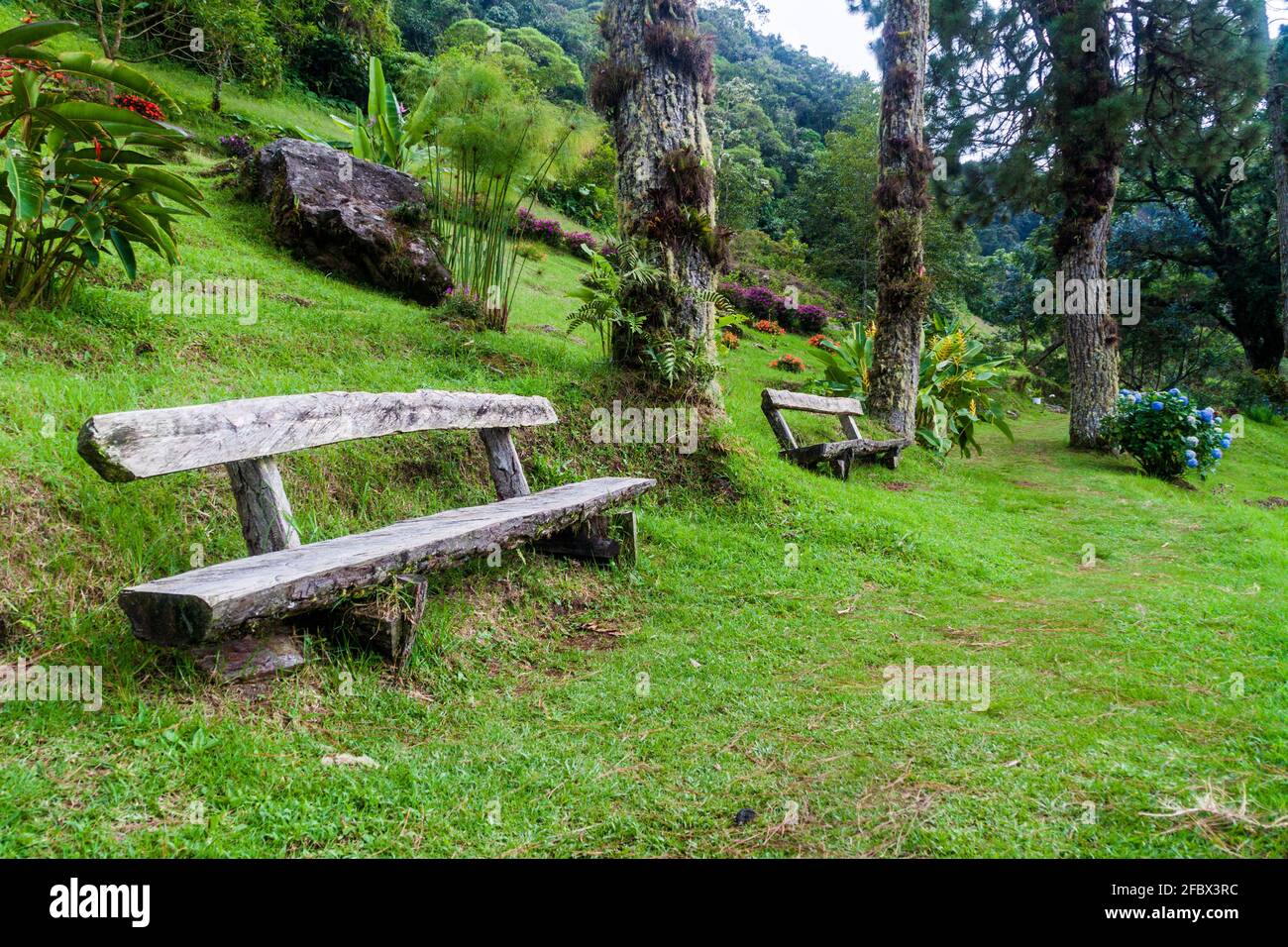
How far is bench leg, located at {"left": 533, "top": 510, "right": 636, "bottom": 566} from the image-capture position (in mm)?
4469

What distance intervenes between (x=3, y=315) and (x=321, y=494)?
1.96 m

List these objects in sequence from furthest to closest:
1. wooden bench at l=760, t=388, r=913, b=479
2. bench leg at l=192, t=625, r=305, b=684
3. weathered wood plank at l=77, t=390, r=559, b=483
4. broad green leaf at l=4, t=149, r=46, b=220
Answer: wooden bench at l=760, t=388, r=913, b=479 → broad green leaf at l=4, t=149, r=46, b=220 → bench leg at l=192, t=625, r=305, b=684 → weathered wood plank at l=77, t=390, r=559, b=483

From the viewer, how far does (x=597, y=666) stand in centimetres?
341

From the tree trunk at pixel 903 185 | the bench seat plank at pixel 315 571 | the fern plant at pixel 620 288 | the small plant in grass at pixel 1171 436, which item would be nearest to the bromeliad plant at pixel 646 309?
the fern plant at pixel 620 288

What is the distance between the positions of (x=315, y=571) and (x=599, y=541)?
2294mm

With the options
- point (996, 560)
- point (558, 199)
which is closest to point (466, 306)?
point (996, 560)

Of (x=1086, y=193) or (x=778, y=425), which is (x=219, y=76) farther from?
(x=1086, y=193)

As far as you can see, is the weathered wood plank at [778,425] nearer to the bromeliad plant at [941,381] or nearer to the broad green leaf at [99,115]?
the bromeliad plant at [941,381]

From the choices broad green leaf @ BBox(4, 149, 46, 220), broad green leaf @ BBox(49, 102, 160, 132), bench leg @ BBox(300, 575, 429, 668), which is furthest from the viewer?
broad green leaf @ BBox(49, 102, 160, 132)

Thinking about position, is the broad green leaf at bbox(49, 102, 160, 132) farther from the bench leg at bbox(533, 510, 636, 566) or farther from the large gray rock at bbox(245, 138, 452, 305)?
the large gray rock at bbox(245, 138, 452, 305)

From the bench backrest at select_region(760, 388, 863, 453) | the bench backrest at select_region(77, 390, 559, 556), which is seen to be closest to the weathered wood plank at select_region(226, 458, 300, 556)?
the bench backrest at select_region(77, 390, 559, 556)

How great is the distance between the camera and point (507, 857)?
1887mm

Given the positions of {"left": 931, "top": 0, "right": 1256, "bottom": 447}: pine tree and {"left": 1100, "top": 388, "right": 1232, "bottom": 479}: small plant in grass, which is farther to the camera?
{"left": 931, "top": 0, "right": 1256, "bottom": 447}: pine tree

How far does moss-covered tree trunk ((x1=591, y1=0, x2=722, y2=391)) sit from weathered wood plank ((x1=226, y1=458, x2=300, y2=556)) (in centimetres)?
372
